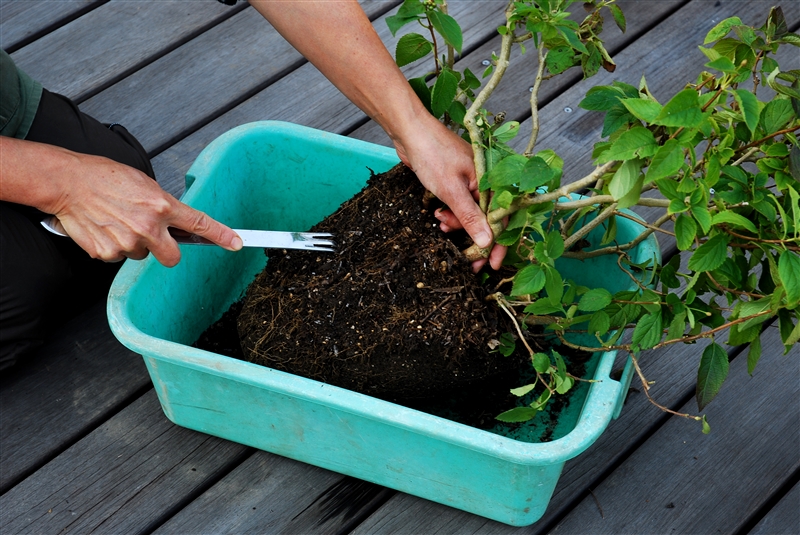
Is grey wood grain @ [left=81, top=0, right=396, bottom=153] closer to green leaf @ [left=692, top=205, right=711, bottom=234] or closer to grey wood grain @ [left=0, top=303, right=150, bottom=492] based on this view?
→ grey wood grain @ [left=0, top=303, right=150, bottom=492]

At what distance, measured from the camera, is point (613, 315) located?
0.90 metres

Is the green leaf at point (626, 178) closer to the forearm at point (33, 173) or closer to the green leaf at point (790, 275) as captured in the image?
the green leaf at point (790, 275)

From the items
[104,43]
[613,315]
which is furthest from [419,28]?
[613,315]

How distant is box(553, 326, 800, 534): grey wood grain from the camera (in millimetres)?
1092

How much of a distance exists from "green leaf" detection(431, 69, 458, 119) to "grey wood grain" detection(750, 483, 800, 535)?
749mm

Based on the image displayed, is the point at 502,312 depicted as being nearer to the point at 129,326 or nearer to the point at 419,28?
the point at 129,326

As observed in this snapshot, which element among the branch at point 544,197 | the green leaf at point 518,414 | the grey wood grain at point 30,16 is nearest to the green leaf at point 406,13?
the branch at point 544,197

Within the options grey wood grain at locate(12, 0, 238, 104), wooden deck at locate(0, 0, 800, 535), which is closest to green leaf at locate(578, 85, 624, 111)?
wooden deck at locate(0, 0, 800, 535)

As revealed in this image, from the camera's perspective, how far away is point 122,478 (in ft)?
3.64

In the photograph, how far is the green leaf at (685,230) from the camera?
73cm

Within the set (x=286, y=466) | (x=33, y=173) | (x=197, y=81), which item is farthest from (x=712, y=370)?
(x=197, y=81)

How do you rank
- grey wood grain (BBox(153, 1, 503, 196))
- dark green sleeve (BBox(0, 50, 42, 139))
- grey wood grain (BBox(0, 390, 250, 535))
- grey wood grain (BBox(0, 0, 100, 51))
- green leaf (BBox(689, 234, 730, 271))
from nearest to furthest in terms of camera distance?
green leaf (BBox(689, 234, 730, 271))
grey wood grain (BBox(0, 390, 250, 535))
dark green sleeve (BBox(0, 50, 42, 139))
grey wood grain (BBox(153, 1, 503, 196))
grey wood grain (BBox(0, 0, 100, 51))

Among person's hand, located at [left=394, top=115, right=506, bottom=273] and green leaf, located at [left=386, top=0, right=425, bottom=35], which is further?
person's hand, located at [left=394, top=115, right=506, bottom=273]

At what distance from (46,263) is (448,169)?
0.65 metres
